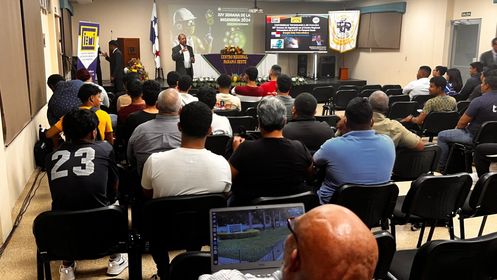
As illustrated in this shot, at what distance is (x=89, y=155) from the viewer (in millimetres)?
2465

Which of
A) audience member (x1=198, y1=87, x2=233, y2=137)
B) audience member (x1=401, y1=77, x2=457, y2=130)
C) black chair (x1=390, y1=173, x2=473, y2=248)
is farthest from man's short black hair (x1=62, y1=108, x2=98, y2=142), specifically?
audience member (x1=401, y1=77, x2=457, y2=130)

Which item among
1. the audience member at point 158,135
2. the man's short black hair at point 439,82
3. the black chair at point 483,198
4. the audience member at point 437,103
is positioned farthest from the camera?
the man's short black hair at point 439,82

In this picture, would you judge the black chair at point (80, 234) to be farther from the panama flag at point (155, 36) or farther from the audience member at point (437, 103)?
the panama flag at point (155, 36)

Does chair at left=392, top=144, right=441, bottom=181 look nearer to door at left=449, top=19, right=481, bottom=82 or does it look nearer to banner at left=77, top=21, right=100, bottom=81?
banner at left=77, top=21, right=100, bottom=81

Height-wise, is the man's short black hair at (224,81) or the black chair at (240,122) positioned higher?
the man's short black hair at (224,81)

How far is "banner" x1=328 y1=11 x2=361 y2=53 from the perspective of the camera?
12.5 meters

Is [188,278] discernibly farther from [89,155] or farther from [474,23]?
[474,23]

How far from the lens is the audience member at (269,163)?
247 cm

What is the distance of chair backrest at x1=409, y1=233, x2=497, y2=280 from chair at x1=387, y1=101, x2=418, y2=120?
4.40 m

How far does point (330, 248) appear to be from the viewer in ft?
2.80

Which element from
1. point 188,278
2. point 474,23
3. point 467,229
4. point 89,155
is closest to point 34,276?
point 89,155

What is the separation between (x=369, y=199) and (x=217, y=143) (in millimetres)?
1494

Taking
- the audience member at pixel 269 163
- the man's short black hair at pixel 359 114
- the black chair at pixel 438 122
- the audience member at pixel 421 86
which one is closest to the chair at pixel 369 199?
the audience member at pixel 269 163

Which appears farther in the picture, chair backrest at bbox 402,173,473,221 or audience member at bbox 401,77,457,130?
audience member at bbox 401,77,457,130
